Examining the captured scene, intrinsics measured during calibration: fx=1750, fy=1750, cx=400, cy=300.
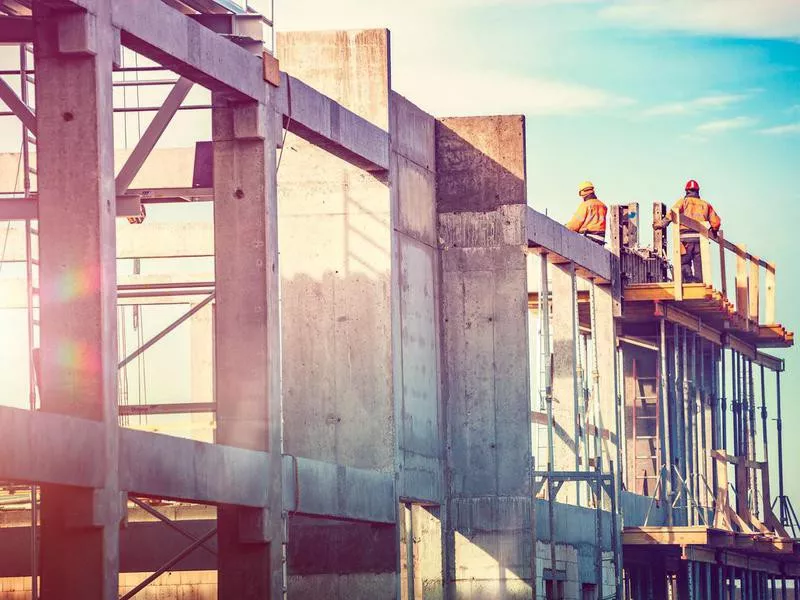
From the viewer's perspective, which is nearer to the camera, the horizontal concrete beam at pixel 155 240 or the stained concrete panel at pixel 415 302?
the stained concrete panel at pixel 415 302

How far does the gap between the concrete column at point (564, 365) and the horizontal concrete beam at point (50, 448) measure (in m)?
16.2

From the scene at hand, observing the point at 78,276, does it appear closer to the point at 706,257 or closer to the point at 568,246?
the point at 568,246

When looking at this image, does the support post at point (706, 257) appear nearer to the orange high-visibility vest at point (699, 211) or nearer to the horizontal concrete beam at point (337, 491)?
the orange high-visibility vest at point (699, 211)

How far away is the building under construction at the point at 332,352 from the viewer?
14641 millimetres

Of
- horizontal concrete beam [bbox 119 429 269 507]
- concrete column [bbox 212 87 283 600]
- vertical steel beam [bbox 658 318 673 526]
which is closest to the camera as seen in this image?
horizontal concrete beam [bbox 119 429 269 507]

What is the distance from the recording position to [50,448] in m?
13.4

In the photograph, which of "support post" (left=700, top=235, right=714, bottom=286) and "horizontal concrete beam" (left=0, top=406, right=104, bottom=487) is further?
"support post" (left=700, top=235, right=714, bottom=286)

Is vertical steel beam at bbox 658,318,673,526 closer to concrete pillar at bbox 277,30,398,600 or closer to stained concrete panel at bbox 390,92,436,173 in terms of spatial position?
stained concrete panel at bbox 390,92,436,173

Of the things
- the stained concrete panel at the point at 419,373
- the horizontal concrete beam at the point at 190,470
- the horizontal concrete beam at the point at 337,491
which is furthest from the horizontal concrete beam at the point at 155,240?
the horizontal concrete beam at the point at 190,470

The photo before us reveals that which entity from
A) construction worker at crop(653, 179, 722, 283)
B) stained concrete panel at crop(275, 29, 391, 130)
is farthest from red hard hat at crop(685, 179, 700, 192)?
stained concrete panel at crop(275, 29, 391, 130)

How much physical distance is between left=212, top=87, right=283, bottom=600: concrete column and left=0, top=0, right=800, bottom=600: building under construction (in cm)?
3

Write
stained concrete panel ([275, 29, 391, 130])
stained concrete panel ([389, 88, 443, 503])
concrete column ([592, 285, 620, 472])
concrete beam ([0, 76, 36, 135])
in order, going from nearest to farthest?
concrete beam ([0, 76, 36, 135])
stained concrete panel ([275, 29, 391, 130])
stained concrete panel ([389, 88, 443, 503])
concrete column ([592, 285, 620, 472])

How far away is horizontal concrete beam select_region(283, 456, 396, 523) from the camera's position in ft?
62.0

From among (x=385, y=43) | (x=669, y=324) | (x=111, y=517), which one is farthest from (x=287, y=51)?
(x=669, y=324)
